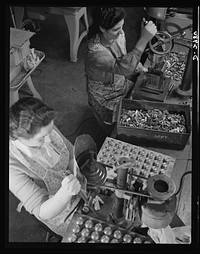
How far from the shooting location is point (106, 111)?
1562mm

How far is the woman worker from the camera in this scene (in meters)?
1.42

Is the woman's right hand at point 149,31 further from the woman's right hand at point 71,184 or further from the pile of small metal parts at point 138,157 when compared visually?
the woman's right hand at point 71,184

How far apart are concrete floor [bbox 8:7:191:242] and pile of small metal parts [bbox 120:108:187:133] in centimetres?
18

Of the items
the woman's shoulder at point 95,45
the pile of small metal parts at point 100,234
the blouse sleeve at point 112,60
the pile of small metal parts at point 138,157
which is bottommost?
the pile of small metal parts at point 100,234

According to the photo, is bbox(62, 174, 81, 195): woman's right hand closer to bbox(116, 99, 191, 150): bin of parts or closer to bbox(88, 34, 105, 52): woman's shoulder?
bbox(116, 99, 191, 150): bin of parts

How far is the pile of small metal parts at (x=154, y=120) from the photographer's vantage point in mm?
1595

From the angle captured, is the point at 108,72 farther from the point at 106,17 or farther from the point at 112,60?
the point at 106,17

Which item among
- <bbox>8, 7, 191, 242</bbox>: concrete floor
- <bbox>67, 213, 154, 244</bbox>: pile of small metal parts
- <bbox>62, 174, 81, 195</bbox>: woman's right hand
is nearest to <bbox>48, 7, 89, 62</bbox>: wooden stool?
<bbox>8, 7, 191, 242</bbox>: concrete floor

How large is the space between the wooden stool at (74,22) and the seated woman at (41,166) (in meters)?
0.26

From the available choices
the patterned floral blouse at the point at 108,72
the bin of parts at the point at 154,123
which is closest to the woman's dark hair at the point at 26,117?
the patterned floral blouse at the point at 108,72

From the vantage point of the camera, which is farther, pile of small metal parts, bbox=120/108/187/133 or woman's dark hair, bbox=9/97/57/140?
pile of small metal parts, bbox=120/108/187/133

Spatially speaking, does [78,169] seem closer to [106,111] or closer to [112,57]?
[106,111]

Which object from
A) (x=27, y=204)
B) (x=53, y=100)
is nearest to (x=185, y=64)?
(x=53, y=100)

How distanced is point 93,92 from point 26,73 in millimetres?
266
